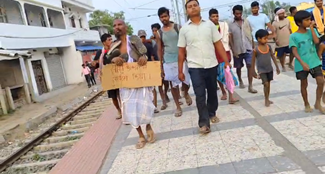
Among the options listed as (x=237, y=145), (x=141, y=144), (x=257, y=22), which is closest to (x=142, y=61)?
(x=141, y=144)

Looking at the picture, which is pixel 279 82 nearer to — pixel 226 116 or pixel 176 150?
pixel 226 116

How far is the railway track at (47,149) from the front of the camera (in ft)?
16.4

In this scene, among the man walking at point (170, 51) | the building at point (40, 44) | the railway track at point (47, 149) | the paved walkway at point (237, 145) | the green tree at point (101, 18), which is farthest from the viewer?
the green tree at point (101, 18)

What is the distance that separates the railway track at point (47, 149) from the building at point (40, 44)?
6279 millimetres

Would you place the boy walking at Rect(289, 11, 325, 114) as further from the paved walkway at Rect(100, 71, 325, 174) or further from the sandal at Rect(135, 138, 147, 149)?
the sandal at Rect(135, 138, 147, 149)

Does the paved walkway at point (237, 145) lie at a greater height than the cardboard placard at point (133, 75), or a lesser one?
lesser

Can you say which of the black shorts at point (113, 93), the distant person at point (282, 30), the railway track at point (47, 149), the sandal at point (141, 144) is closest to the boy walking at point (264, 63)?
the sandal at point (141, 144)

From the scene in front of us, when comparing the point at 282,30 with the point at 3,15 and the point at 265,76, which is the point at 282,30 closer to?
the point at 265,76

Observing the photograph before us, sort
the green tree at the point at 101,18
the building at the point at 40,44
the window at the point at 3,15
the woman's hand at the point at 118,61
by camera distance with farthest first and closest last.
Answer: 1. the green tree at the point at 101,18
2. the window at the point at 3,15
3. the building at the point at 40,44
4. the woman's hand at the point at 118,61

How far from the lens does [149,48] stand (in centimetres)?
590

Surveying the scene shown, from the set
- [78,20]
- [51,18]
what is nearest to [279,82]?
[51,18]

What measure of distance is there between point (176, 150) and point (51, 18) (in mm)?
22467

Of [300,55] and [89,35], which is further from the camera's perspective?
[89,35]

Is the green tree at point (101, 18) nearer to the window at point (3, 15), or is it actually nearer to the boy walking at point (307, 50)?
the window at point (3, 15)
